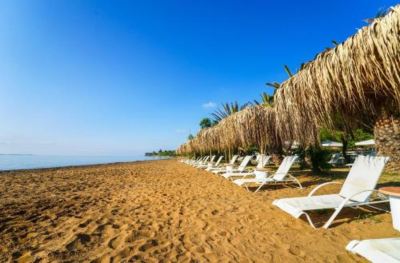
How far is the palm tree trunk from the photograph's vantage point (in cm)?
689

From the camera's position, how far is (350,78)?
14.9 feet

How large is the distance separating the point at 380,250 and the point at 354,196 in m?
1.81

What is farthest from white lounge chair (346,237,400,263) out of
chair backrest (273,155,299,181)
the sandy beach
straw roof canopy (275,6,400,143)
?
chair backrest (273,155,299,181)

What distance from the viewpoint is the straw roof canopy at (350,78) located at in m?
3.82

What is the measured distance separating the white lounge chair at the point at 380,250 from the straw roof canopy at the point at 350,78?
2556 millimetres

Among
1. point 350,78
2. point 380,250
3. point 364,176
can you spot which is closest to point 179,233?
point 380,250

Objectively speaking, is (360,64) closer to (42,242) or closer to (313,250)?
(313,250)

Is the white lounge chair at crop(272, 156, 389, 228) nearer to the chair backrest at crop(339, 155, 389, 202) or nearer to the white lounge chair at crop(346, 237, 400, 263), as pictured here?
the chair backrest at crop(339, 155, 389, 202)

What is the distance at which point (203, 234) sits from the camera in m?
3.59

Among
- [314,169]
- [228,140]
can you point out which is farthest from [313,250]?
[228,140]

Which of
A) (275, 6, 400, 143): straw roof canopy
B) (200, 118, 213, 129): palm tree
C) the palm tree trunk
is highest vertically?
(200, 118, 213, 129): palm tree

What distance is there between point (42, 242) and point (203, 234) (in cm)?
218

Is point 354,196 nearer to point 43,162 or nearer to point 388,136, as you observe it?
point 388,136

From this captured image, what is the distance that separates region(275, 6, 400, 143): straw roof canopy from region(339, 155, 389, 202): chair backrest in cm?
104
